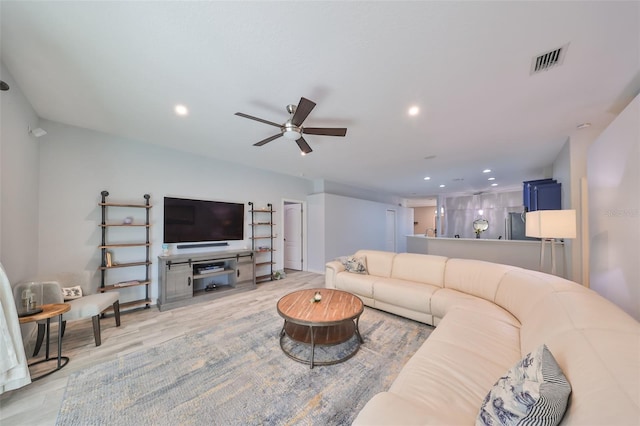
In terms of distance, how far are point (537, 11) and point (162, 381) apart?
3.81 metres

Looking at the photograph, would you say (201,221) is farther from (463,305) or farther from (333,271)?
(463,305)

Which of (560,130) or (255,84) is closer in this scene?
(255,84)

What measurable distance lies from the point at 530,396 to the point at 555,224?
7.69ft

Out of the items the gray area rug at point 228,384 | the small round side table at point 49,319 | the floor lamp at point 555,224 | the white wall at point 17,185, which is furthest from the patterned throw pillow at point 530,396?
the white wall at point 17,185

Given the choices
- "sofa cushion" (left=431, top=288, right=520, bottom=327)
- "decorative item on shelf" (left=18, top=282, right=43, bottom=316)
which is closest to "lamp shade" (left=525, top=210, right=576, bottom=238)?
"sofa cushion" (left=431, top=288, right=520, bottom=327)

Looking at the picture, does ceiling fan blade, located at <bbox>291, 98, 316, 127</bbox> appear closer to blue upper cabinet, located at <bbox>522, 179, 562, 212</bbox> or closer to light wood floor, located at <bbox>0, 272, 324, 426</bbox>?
light wood floor, located at <bbox>0, 272, 324, 426</bbox>

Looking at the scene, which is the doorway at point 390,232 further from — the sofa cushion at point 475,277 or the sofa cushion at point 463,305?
the sofa cushion at point 463,305

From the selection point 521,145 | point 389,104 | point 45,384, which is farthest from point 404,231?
point 45,384

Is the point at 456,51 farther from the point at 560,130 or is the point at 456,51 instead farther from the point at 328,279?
the point at 328,279

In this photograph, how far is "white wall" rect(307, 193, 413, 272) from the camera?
19.7 feet

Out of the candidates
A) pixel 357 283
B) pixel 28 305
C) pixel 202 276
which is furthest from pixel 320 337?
pixel 28 305

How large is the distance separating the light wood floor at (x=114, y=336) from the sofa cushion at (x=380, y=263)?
5.77ft

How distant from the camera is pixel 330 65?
1.80m

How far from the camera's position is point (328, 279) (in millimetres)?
3973
